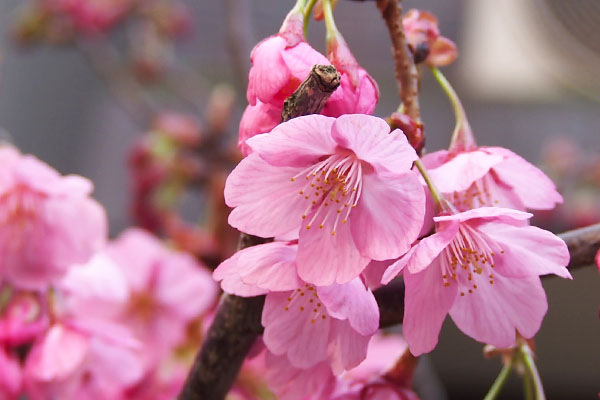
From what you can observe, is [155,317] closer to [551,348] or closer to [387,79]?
[551,348]

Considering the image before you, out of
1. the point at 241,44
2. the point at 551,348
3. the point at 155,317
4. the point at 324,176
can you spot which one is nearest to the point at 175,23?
the point at 241,44

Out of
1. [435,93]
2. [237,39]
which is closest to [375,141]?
[237,39]

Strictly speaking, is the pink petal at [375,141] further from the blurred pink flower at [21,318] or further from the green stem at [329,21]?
the blurred pink flower at [21,318]

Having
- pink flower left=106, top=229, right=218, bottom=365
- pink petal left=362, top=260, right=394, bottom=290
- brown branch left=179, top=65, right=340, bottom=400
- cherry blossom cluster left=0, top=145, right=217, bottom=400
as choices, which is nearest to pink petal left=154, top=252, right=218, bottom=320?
pink flower left=106, top=229, right=218, bottom=365

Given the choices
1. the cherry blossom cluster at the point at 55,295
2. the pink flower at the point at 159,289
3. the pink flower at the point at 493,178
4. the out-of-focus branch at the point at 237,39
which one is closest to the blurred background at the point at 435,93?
the out-of-focus branch at the point at 237,39

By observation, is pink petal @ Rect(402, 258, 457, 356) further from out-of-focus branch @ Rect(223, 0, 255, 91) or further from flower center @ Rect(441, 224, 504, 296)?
out-of-focus branch @ Rect(223, 0, 255, 91)
